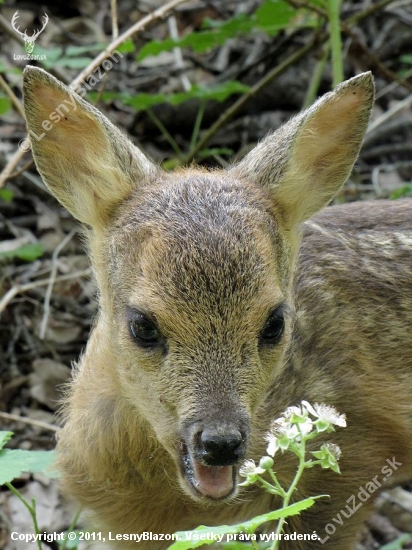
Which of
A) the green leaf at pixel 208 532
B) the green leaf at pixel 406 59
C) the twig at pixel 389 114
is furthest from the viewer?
the green leaf at pixel 406 59

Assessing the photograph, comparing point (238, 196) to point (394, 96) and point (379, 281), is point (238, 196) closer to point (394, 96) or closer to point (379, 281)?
point (379, 281)

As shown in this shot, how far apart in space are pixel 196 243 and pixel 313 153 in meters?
1.26

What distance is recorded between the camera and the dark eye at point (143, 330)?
14.1ft

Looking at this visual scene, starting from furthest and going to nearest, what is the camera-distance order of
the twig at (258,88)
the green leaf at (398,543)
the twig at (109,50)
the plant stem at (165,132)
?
the plant stem at (165,132) → the twig at (258,88) → the twig at (109,50) → the green leaf at (398,543)

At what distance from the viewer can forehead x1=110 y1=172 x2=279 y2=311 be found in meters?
4.19

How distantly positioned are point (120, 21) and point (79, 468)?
6527 millimetres

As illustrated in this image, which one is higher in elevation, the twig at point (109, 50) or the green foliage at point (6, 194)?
the twig at point (109, 50)

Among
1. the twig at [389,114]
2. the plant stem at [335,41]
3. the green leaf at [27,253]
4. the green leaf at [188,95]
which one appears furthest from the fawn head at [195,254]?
the twig at [389,114]

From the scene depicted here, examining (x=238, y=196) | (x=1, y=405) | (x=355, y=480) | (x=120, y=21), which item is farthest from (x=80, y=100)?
(x=120, y=21)

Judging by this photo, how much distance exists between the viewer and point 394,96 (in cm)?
1041

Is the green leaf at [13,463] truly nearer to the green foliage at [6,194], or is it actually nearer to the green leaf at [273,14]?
the green foliage at [6,194]

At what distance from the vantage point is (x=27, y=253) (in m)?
7.52

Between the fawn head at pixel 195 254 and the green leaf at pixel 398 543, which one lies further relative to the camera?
the green leaf at pixel 398 543

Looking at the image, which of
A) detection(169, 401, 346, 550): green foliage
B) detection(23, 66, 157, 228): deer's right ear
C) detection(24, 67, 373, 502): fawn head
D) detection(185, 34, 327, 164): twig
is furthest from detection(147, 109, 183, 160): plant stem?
detection(169, 401, 346, 550): green foliage
